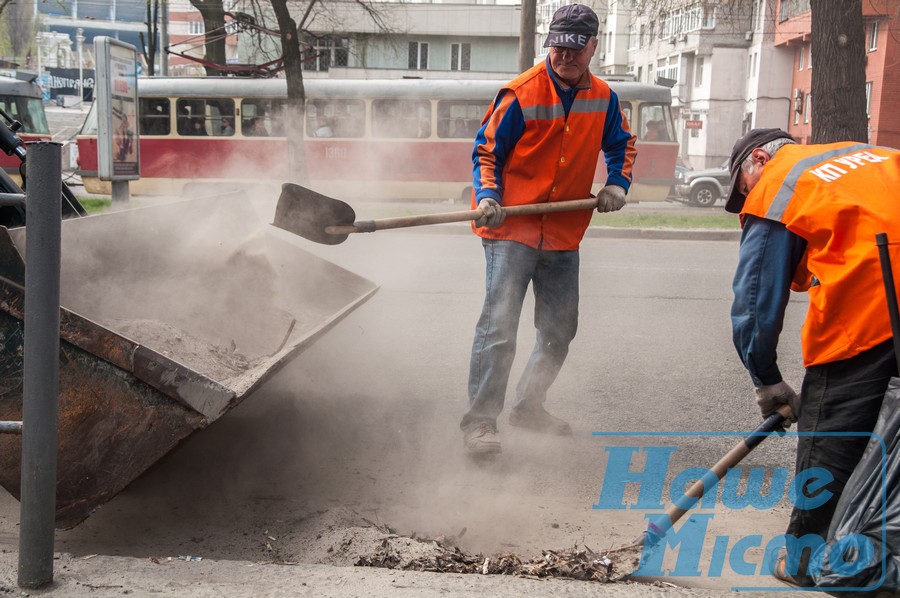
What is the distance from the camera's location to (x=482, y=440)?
3746 mm

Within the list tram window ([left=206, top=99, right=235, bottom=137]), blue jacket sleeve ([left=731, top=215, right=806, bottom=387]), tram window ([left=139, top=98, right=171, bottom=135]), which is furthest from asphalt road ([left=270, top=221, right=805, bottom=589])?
tram window ([left=139, top=98, right=171, bottom=135])

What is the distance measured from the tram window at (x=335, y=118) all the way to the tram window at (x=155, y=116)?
10.8 ft

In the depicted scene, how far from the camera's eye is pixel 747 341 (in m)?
2.50

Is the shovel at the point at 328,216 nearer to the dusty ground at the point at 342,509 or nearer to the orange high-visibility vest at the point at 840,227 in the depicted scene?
the dusty ground at the point at 342,509

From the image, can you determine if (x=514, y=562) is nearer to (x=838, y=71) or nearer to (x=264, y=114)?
(x=838, y=71)

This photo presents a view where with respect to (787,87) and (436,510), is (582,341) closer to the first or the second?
(436,510)

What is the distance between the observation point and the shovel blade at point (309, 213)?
3.69 meters

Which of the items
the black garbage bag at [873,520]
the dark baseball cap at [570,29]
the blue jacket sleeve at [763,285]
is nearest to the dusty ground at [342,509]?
the black garbage bag at [873,520]

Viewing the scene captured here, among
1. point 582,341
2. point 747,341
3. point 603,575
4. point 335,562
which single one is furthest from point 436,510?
point 582,341

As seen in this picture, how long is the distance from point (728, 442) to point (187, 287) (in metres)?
2.69

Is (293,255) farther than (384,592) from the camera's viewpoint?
Yes

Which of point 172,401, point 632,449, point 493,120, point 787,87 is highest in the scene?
point 787,87

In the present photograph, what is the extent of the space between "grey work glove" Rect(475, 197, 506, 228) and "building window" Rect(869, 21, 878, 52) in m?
33.1

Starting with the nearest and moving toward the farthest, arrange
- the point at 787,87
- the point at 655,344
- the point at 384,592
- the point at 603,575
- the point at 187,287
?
the point at 384,592 < the point at 603,575 < the point at 187,287 < the point at 655,344 < the point at 787,87
